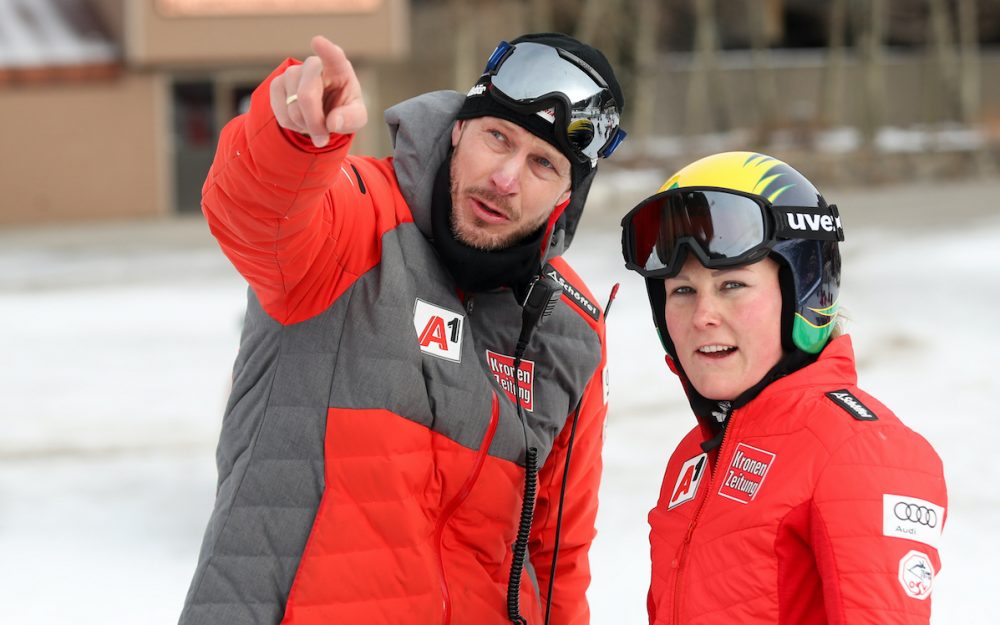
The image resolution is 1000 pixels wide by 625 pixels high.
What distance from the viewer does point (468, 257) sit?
2.56 meters

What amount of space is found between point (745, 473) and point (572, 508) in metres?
0.83

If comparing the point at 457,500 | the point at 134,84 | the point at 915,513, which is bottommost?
the point at 457,500

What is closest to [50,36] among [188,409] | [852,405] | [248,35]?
[248,35]

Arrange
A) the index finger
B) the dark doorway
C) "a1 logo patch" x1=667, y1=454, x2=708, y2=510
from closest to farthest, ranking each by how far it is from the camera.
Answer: the index finger → "a1 logo patch" x1=667, y1=454, x2=708, y2=510 → the dark doorway

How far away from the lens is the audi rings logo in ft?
6.38

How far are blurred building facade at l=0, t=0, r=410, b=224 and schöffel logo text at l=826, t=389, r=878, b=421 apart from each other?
2242cm

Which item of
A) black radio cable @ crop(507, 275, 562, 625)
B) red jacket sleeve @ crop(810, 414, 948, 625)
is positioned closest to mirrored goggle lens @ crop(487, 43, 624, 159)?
black radio cable @ crop(507, 275, 562, 625)

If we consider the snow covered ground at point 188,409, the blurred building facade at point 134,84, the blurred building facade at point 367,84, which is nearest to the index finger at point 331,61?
A: the snow covered ground at point 188,409

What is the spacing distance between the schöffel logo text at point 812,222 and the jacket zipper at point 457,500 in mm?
733

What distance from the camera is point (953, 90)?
3247cm

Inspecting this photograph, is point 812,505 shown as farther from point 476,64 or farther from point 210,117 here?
point 476,64

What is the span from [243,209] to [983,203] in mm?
20573

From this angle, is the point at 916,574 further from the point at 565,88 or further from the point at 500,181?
the point at 565,88

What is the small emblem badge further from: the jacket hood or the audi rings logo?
the jacket hood
